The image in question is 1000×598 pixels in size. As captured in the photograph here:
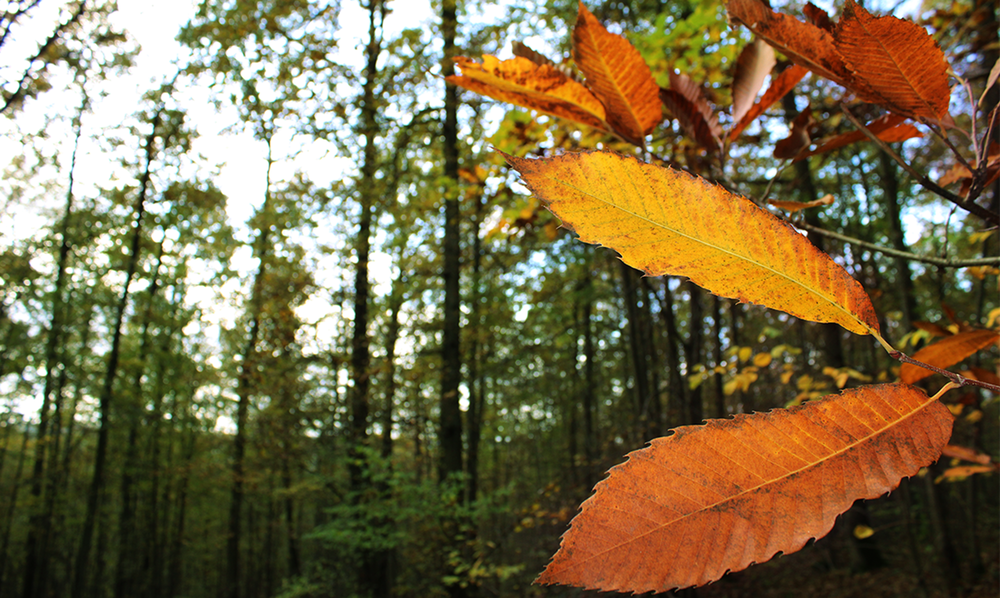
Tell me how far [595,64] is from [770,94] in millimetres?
303

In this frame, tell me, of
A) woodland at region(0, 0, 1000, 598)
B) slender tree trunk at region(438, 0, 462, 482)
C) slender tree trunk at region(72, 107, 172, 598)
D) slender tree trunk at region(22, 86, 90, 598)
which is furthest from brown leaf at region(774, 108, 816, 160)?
slender tree trunk at region(22, 86, 90, 598)

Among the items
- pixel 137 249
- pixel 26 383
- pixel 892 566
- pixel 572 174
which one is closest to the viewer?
pixel 572 174

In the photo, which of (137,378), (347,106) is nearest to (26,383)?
(137,378)

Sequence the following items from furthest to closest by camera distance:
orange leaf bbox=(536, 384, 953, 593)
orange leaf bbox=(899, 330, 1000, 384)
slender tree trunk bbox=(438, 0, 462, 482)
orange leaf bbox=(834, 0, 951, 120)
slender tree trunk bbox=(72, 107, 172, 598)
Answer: slender tree trunk bbox=(72, 107, 172, 598), slender tree trunk bbox=(438, 0, 462, 482), orange leaf bbox=(899, 330, 1000, 384), orange leaf bbox=(834, 0, 951, 120), orange leaf bbox=(536, 384, 953, 593)

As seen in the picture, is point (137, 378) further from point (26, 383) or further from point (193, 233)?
point (193, 233)

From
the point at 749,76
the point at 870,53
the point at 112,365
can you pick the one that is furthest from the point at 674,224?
the point at 112,365

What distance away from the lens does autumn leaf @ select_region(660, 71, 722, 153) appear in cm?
80

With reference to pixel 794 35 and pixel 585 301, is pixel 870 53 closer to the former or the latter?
pixel 794 35

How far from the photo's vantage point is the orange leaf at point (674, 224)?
0.35 meters

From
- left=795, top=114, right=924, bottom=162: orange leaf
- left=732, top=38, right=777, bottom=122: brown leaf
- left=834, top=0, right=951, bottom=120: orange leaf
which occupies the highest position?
left=732, top=38, right=777, bottom=122: brown leaf

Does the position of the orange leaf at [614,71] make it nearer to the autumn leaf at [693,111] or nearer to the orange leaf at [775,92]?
the autumn leaf at [693,111]

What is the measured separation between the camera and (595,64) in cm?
71

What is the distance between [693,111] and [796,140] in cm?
22

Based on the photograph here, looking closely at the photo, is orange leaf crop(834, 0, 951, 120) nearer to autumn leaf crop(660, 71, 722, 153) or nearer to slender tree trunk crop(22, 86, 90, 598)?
autumn leaf crop(660, 71, 722, 153)
